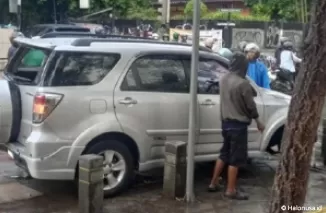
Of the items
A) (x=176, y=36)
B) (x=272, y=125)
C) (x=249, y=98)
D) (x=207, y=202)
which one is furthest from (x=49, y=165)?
(x=176, y=36)

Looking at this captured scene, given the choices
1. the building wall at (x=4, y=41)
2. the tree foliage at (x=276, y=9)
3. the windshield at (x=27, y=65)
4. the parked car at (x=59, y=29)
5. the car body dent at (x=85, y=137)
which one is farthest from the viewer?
the tree foliage at (x=276, y=9)

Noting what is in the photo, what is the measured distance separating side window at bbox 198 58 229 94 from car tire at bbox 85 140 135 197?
1233mm

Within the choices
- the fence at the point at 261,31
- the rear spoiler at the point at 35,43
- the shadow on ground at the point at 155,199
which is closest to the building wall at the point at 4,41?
the fence at the point at 261,31

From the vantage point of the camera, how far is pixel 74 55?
6.47m

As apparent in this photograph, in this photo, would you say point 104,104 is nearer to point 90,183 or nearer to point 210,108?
point 90,183

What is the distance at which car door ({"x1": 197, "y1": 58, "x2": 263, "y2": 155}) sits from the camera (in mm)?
7241

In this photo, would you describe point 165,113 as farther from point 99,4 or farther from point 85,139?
point 99,4

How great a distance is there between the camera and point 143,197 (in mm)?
6836

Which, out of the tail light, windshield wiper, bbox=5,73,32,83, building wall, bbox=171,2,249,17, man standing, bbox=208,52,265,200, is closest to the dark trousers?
man standing, bbox=208,52,265,200

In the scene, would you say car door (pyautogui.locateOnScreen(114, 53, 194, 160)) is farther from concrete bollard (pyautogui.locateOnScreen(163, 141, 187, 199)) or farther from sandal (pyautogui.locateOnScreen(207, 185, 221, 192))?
sandal (pyautogui.locateOnScreen(207, 185, 221, 192))

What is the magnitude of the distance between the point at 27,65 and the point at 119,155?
4.95 feet

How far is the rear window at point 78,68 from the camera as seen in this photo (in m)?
6.34

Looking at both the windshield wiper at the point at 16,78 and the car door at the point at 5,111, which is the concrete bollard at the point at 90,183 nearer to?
the car door at the point at 5,111

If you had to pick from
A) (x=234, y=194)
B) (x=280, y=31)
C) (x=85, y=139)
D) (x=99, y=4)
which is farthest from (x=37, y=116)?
(x=99, y=4)
